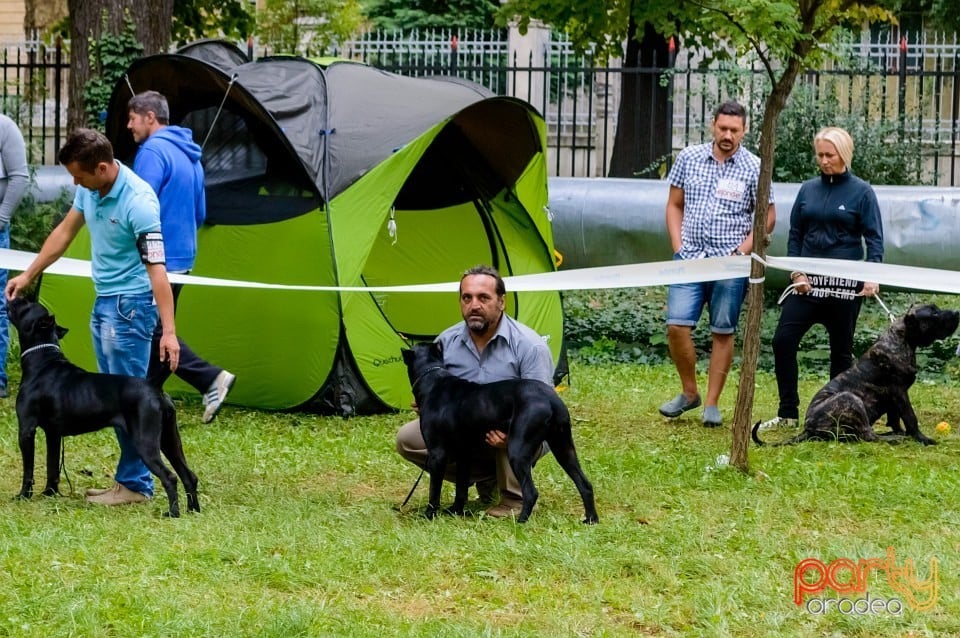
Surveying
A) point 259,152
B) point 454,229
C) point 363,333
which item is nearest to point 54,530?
point 363,333

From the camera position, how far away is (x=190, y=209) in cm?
808

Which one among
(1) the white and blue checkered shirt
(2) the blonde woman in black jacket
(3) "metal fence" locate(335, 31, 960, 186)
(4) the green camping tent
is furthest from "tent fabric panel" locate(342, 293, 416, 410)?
(3) "metal fence" locate(335, 31, 960, 186)

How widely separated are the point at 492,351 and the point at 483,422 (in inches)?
17.0

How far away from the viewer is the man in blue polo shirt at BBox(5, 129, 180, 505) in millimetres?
5875

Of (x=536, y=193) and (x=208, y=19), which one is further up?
(x=208, y=19)

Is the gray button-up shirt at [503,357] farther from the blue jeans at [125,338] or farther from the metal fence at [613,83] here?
the metal fence at [613,83]

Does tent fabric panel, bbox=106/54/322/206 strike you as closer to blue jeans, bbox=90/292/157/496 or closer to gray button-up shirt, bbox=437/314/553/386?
blue jeans, bbox=90/292/157/496

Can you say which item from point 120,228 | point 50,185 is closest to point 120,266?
point 120,228

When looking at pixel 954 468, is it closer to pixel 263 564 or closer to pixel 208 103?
pixel 263 564

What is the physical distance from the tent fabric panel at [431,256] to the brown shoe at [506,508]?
13.8 ft

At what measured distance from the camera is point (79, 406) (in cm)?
592

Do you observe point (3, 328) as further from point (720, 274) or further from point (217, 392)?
point (720, 274)

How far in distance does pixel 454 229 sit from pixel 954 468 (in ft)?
14.3

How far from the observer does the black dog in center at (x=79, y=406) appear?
5816mm
